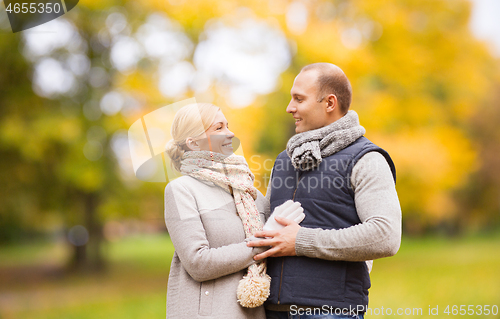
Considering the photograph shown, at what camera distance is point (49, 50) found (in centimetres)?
940

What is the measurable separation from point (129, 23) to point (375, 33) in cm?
538

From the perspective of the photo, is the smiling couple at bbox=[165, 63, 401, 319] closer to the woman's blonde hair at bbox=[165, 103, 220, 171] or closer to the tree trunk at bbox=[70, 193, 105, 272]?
the woman's blonde hair at bbox=[165, 103, 220, 171]

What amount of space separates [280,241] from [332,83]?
0.90 metres

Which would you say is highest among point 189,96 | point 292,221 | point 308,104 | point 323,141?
point 189,96

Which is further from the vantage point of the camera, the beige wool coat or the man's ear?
the man's ear

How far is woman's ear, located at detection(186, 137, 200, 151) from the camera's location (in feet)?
7.79

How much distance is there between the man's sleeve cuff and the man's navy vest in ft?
0.23

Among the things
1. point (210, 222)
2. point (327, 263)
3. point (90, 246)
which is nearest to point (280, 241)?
point (327, 263)

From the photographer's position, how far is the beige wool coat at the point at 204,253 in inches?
82.0

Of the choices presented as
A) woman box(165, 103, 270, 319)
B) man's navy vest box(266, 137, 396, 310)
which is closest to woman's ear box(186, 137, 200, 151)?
woman box(165, 103, 270, 319)

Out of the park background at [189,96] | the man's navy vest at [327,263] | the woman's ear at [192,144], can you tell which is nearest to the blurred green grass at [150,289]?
the park background at [189,96]

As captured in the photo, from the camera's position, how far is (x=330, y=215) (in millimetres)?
2139

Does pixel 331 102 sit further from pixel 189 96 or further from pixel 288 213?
pixel 189 96

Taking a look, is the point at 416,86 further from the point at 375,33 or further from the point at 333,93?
the point at 333,93
